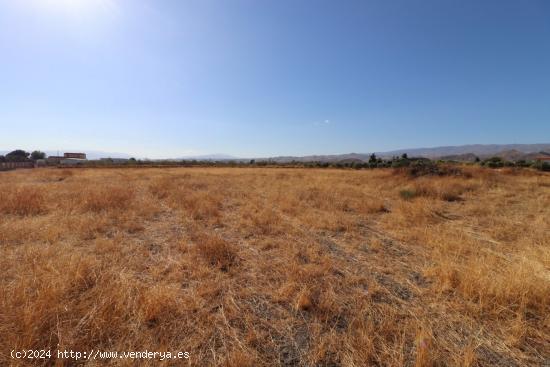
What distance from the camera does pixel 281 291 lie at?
3.24m

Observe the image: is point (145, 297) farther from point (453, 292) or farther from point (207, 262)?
point (453, 292)

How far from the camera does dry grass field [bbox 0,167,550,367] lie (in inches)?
89.4

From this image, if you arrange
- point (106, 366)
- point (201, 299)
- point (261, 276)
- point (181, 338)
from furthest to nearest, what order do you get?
1. point (261, 276)
2. point (201, 299)
3. point (181, 338)
4. point (106, 366)

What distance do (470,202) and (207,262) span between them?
1094 centimetres

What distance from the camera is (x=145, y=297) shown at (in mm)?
2893

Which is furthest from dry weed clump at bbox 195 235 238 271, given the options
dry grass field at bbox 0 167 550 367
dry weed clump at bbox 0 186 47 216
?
dry weed clump at bbox 0 186 47 216

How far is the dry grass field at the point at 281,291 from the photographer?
2.27 m

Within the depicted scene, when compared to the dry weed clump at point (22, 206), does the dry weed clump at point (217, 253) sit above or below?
below

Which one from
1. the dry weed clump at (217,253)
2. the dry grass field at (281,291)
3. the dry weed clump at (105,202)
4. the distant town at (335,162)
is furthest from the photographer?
the distant town at (335,162)

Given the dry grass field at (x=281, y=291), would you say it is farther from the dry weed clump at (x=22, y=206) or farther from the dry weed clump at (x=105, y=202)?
the dry weed clump at (x=105, y=202)

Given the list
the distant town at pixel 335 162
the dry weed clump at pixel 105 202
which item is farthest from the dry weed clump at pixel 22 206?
the distant town at pixel 335 162

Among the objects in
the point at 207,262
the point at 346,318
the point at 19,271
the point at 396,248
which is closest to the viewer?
the point at 346,318

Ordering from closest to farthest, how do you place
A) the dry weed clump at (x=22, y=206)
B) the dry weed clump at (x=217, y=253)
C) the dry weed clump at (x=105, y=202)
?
1. the dry weed clump at (x=217, y=253)
2. the dry weed clump at (x=22, y=206)
3. the dry weed clump at (x=105, y=202)

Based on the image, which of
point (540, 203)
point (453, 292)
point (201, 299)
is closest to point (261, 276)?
point (201, 299)
